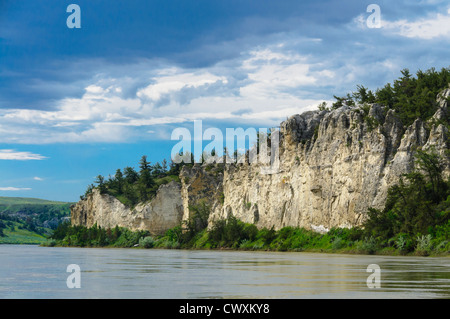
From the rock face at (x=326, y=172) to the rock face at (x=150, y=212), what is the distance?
860cm

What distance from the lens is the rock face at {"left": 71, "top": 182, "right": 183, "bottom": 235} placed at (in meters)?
129

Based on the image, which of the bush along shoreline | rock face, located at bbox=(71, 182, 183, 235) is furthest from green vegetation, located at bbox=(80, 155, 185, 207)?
the bush along shoreline

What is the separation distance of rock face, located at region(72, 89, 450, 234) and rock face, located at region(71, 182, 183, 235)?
339 inches

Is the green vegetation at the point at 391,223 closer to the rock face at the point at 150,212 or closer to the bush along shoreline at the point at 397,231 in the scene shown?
the bush along shoreline at the point at 397,231

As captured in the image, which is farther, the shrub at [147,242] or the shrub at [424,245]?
the shrub at [147,242]

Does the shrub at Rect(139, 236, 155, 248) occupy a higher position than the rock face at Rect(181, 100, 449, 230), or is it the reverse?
the rock face at Rect(181, 100, 449, 230)

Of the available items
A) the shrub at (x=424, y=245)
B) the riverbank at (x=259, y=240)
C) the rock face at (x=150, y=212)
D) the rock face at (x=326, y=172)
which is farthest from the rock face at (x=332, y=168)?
the rock face at (x=150, y=212)

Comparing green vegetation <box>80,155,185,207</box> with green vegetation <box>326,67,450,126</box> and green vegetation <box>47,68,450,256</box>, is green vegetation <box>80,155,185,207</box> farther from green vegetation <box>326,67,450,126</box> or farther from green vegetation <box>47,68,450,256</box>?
green vegetation <box>326,67,450,126</box>

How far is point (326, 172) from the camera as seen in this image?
3034 inches

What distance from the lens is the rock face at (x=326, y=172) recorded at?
6419 cm

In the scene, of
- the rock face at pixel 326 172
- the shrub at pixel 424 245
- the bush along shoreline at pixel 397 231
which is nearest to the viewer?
the shrub at pixel 424 245

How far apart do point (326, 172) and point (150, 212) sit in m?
60.2

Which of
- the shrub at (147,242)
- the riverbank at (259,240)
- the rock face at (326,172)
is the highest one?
the rock face at (326,172)
